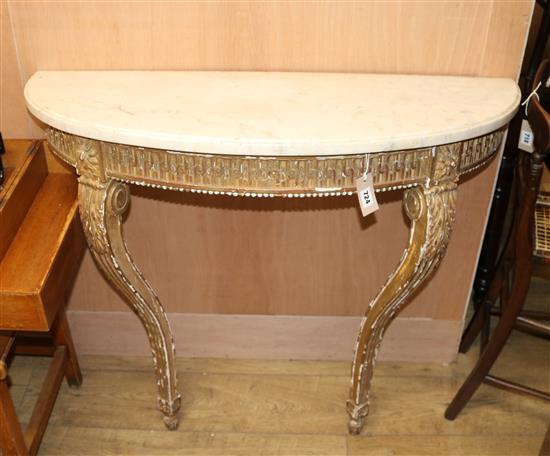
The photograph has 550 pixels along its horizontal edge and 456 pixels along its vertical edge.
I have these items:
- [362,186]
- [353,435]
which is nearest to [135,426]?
[353,435]

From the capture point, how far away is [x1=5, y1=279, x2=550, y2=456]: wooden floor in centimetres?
182

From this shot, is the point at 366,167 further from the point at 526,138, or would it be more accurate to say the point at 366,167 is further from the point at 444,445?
the point at 444,445

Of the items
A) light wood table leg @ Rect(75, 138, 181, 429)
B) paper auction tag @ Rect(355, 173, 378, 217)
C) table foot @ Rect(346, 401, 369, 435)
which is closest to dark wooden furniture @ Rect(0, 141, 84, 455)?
light wood table leg @ Rect(75, 138, 181, 429)

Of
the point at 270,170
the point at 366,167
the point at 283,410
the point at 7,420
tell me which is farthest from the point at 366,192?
the point at 7,420

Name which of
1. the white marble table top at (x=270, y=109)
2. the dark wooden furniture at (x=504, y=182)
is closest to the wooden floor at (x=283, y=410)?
the dark wooden furniture at (x=504, y=182)

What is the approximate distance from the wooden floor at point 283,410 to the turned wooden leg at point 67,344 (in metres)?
0.04

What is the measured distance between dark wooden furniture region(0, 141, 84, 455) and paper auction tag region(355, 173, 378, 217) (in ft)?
2.24

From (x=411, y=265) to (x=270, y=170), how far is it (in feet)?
1.39

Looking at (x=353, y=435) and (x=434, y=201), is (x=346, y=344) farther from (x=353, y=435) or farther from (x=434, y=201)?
(x=434, y=201)

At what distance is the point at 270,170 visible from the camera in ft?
4.17

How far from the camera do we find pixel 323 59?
1562 mm

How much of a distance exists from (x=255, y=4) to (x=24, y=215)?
0.74 metres

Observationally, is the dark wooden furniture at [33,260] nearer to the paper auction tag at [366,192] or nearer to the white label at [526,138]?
the paper auction tag at [366,192]

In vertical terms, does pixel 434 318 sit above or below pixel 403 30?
below
